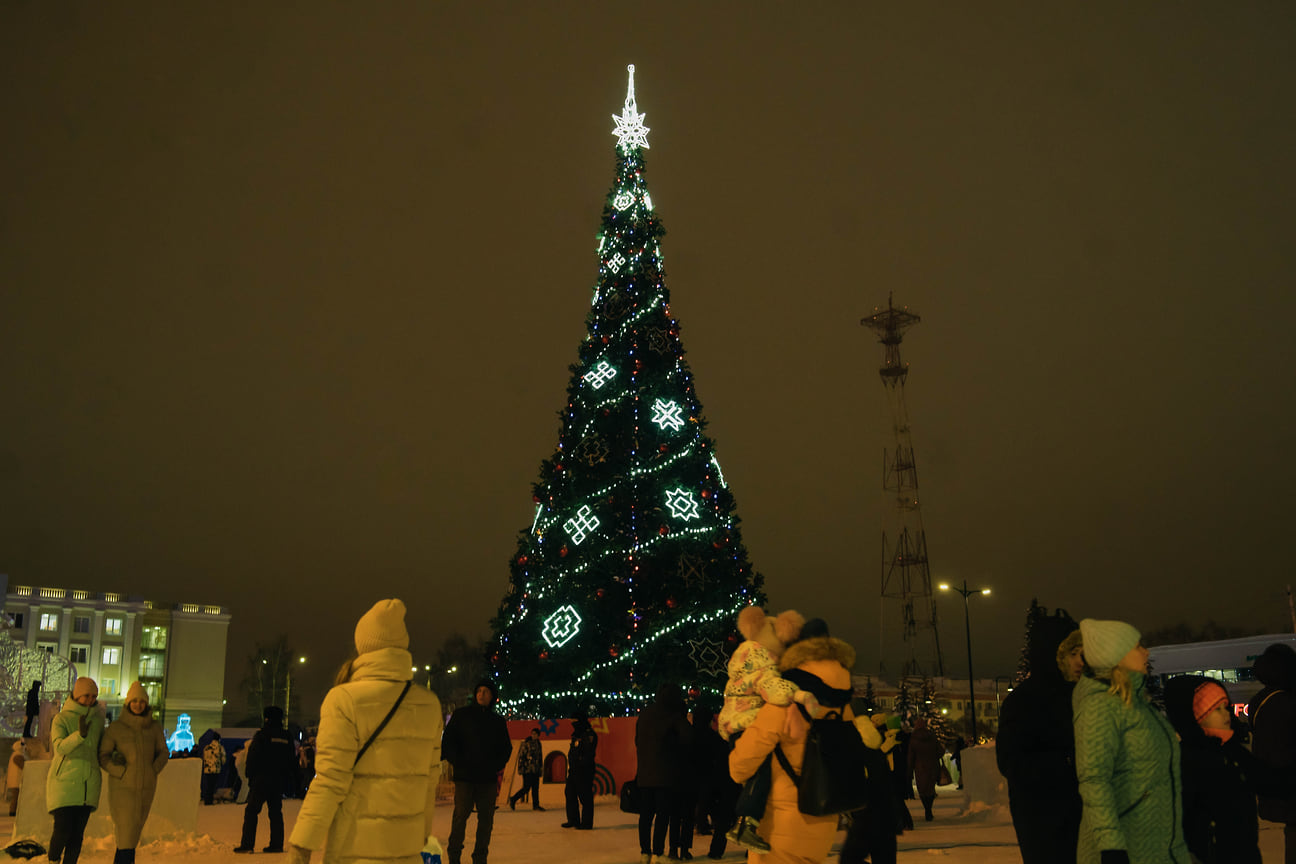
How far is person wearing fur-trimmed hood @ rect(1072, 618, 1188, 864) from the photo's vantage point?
195 inches

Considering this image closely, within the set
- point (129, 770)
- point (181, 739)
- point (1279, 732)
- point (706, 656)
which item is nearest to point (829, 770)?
point (1279, 732)

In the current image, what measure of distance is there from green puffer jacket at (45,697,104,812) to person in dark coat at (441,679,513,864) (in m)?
2.79

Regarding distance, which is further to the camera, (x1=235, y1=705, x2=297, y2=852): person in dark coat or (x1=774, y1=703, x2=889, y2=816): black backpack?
(x1=235, y1=705, x2=297, y2=852): person in dark coat

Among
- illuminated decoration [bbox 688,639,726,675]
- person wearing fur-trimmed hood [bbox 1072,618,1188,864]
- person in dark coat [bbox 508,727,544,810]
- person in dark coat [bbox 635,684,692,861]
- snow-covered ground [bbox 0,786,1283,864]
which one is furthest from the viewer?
illuminated decoration [bbox 688,639,726,675]

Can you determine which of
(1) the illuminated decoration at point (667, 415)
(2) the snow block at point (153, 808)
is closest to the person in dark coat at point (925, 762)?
(1) the illuminated decoration at point (667, 415)

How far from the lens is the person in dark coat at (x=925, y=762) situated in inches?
711

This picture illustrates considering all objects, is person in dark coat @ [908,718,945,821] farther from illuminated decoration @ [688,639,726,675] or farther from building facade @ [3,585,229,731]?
building facade @ [3,585,229,731]

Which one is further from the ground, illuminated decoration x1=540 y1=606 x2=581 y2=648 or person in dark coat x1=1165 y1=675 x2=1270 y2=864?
illuminated decoration x1=540 y1=606 x2=581 y2=648

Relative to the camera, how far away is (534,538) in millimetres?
23297

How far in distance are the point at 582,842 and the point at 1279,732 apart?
347 inches

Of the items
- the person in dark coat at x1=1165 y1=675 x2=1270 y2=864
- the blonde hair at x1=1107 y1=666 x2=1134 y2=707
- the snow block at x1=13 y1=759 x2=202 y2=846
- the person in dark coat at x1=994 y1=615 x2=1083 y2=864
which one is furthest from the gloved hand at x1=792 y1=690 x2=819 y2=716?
the snow block at x1=13 y1=759 x2=202 y2=846

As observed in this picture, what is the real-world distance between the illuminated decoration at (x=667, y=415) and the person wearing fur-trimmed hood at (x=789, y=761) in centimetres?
1725

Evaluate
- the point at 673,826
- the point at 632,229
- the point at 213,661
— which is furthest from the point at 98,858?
the point at 213,661

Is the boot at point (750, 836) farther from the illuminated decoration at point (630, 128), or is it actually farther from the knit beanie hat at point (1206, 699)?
the illuminated decoration at point (630, 128)
